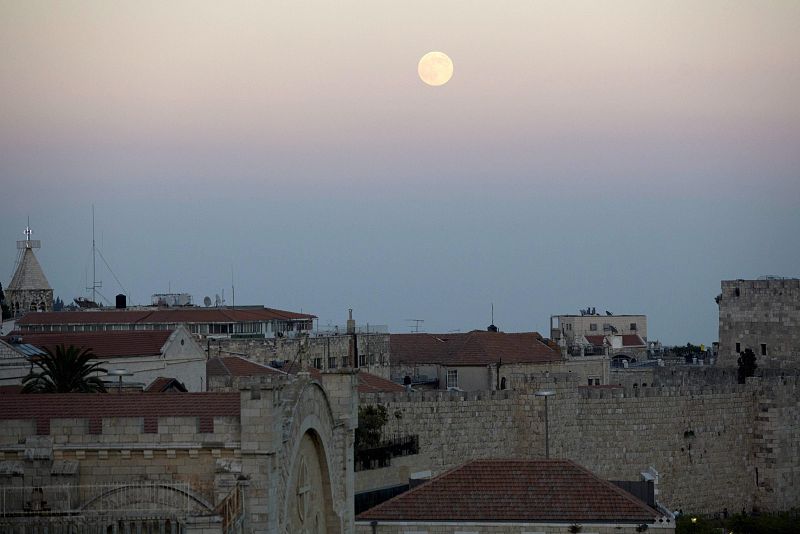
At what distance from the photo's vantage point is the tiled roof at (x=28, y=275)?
7400 centimetres

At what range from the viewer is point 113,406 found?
26016 millimetres

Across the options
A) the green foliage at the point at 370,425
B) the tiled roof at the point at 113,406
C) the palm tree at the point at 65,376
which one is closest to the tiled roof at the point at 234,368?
the green foliage at the point at 370,425

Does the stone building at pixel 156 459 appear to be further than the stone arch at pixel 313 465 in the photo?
No

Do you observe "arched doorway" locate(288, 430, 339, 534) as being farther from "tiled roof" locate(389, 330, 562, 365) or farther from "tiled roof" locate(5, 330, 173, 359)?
"tiled roof" locate(389, 330, 562, 365)

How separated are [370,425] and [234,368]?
227 inches

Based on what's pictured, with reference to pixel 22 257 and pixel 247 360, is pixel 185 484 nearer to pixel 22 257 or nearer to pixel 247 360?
pixel 247 360

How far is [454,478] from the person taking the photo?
34.8m

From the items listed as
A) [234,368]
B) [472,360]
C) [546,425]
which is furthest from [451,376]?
[234,368]

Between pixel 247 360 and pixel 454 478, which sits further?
pixel 247 360

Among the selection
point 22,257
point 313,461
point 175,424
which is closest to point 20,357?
point 313,461

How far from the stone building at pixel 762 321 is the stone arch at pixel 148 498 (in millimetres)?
41369

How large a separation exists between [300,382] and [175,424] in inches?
94.4

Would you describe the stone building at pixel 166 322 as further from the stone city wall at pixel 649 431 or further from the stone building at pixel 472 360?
the stone city wall at pixel 649 431

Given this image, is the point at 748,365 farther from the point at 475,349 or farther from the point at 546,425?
the point at 546,425
